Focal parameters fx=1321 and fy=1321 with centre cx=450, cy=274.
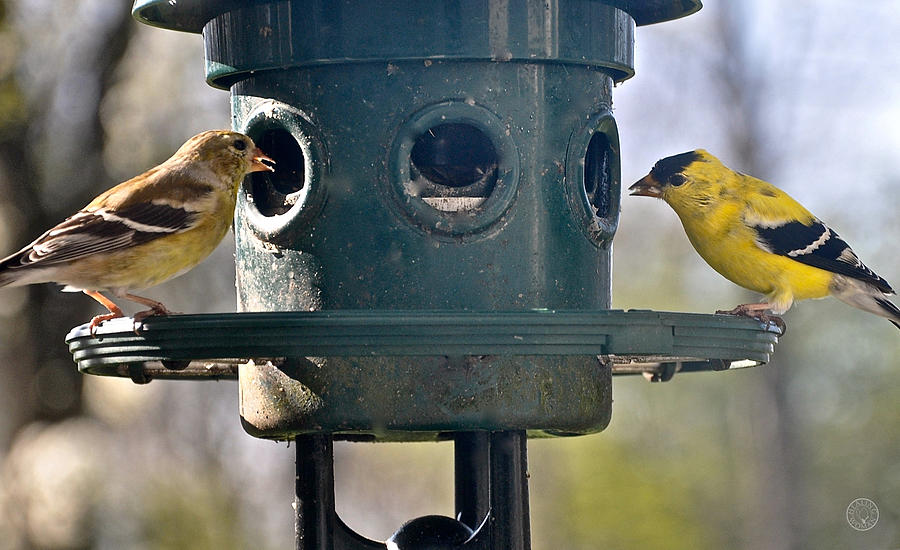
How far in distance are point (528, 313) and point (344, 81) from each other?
4.63 ft

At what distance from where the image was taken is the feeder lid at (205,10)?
17.1 feet

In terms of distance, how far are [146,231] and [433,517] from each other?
1565 millimetres

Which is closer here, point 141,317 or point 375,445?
point 141,317

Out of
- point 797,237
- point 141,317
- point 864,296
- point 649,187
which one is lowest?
point 141,317

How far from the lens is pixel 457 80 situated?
4.87 meters

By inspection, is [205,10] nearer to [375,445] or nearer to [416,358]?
[416,358]

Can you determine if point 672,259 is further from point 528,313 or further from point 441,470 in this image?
point 528,313

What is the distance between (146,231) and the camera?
5.14m

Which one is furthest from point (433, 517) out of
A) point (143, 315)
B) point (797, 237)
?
point (797, 237)

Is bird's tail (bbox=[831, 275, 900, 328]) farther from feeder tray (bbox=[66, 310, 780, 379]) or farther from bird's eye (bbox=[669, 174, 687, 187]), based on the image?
feeder tray (bbox=[66, 310, 780, 379])

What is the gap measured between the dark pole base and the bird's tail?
95.1 inches

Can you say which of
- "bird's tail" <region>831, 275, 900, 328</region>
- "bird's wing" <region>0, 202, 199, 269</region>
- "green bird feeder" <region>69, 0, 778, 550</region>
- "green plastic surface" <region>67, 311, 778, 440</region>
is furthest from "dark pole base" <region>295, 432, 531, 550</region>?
"bird's tail" <region>831, 275, 900, 328</region>

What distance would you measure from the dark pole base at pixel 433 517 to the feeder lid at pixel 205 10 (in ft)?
5.73

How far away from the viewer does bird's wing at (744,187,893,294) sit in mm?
6281
